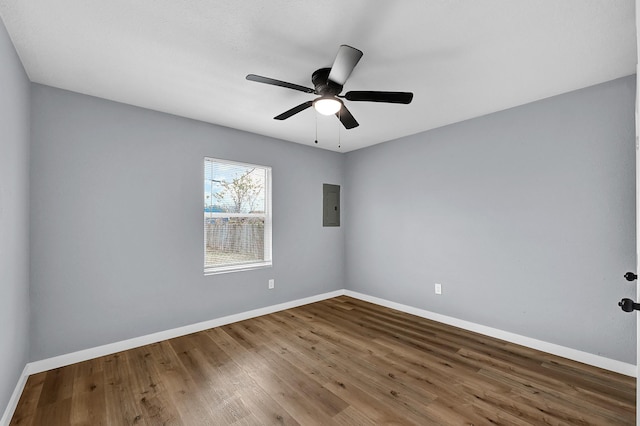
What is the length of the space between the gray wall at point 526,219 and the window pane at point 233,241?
189 cm

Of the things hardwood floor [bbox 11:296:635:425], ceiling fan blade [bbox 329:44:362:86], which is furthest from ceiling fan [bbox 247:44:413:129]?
hardwood floor [bbox 11:296:635:425]

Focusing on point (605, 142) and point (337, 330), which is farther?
point (337, 330)

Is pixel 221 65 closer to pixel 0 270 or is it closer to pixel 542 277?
pixel 0 270

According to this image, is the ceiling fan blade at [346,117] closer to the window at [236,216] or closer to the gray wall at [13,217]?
the window at [236,216]

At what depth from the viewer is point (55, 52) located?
80.0 inches

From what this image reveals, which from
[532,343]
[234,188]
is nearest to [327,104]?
[234,188]

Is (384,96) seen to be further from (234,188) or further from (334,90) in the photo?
(234,188)

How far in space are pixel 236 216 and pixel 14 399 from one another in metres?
2.41

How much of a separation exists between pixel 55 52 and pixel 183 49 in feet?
3.02

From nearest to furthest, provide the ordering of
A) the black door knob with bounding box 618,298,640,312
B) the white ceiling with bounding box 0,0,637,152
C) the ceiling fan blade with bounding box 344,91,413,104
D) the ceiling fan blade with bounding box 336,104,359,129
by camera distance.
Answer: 1. the black door knob with bounding box 618,298,640,312
2. the white ceiling with bounding box 0,0,637,152
3. the ceiling fan blade with bounding box 344,91,413,104
4. the ceiling fan blade with bounding box 336,104,359,129

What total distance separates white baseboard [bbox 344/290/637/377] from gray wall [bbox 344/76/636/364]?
0.05 metres

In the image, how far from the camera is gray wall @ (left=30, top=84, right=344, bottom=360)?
2486 millimetres

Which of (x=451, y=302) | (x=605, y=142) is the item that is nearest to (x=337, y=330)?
(x=451, y=302)

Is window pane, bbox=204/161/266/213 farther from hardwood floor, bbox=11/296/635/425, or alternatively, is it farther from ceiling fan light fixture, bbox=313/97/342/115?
ceiling fan light fixture, bbox=313/97/342/115
